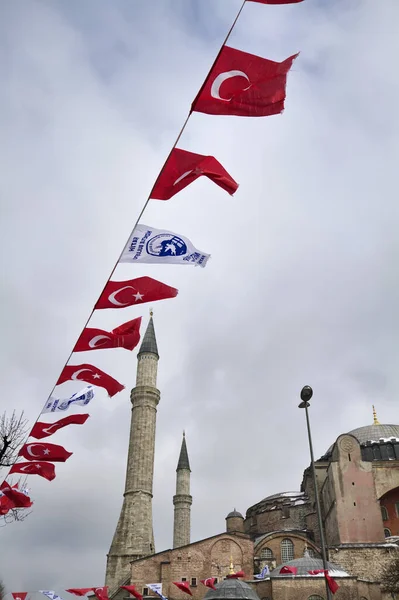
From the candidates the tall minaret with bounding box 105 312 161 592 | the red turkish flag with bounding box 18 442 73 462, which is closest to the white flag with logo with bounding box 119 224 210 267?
the red turkish flag with bounding box 18 442 73 462

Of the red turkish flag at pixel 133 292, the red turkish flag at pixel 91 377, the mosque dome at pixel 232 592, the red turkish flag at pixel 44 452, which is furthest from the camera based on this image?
the mosque dome at pixel 232 592

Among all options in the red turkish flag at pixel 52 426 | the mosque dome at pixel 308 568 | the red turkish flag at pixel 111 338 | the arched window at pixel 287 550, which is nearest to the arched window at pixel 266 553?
the arched window at pixel 287 550

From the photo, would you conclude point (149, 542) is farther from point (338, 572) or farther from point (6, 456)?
point (6, 456)

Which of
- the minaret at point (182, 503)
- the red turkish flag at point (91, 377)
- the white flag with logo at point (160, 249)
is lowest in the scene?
the red turkish flag at point (91, 377)

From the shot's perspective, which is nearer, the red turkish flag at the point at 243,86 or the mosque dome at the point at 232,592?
the red turkish flag at the point at 243,86

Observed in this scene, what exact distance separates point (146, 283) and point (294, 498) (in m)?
36.3

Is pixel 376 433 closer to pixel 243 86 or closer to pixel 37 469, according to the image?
pixel 37 469

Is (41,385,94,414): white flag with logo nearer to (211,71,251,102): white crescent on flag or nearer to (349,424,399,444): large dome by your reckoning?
(211,71,251,102): white crescent on flag

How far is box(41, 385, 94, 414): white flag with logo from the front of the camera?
41.5 ft

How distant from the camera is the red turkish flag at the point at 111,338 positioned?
1007 cm

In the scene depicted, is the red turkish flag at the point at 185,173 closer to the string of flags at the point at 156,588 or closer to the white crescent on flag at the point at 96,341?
the white crescent on flag at the point at 96,341

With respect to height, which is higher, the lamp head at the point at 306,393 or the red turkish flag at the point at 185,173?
the red turkish flag at the point at 185,173

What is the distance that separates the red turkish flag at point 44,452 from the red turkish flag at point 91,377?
3.12 metres

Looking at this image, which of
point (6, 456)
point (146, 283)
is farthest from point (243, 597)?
point (146, 283)
